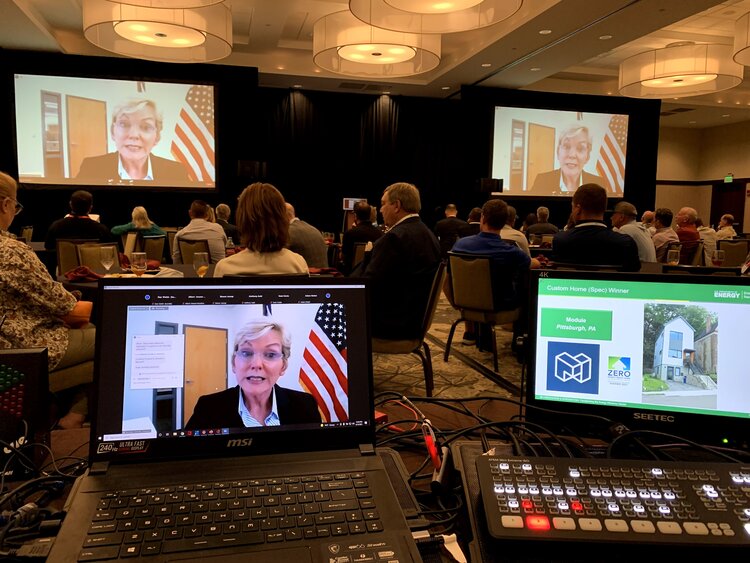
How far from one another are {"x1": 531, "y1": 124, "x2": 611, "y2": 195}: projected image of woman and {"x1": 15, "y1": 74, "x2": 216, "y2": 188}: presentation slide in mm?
6329

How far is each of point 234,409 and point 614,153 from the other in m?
11.7

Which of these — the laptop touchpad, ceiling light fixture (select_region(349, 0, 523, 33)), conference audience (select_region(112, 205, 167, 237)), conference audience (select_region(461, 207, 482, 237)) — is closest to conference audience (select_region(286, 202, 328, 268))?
ceiling light fixture (select_region(349, 0, 523, 33))

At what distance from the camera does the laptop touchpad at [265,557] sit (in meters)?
0.68

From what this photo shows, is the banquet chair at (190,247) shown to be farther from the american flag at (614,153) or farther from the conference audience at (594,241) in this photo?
the american flag at (614,153)

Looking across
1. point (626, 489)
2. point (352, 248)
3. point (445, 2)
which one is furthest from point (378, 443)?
point (352, 248)

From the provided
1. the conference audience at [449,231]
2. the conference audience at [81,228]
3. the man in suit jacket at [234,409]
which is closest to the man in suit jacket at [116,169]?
the conference audience at [81,228]

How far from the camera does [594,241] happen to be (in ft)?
11.8

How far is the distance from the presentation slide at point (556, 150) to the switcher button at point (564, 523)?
33.9ft

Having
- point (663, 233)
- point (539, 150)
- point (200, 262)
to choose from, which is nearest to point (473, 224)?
point (663, 233)

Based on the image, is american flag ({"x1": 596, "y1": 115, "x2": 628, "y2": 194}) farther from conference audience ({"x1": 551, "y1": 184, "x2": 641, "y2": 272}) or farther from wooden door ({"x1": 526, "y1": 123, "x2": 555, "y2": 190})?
conference audience ({"x1": 551, "y1": 184, "x2": 641, "y2": 272})

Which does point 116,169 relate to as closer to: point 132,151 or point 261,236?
point 132,151

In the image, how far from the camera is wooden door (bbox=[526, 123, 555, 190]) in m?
10.7

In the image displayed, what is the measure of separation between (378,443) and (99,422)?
1.62 ft

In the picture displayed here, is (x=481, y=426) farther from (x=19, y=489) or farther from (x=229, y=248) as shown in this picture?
(x=229, y=248)
